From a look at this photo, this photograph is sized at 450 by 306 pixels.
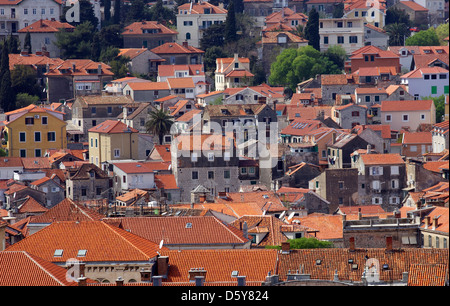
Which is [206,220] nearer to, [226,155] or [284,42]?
[226,155]

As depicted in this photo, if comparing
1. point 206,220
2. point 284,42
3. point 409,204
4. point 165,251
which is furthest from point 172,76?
point 165,251

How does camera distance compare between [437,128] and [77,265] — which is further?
[437,128]

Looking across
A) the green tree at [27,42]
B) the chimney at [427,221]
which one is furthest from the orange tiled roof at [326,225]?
the green tree at [27,42]

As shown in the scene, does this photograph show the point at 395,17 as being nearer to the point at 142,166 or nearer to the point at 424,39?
the point at 424,39

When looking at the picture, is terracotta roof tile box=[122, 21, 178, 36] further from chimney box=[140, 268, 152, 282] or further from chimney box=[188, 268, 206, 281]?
chimney box=[188, 268, 206, 281]

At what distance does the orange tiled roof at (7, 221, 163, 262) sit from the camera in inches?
1080

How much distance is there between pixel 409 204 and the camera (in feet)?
170

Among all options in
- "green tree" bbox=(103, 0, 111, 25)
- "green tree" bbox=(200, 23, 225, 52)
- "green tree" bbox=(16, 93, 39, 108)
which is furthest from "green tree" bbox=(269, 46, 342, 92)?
"green tree" bbox=(16, 93, 39, 108)

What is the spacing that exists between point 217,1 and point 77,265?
248ft

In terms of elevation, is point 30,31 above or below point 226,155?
above

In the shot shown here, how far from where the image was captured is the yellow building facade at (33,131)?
68.1 meters

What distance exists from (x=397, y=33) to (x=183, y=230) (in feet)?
206

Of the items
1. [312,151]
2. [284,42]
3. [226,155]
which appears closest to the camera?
[226,155]

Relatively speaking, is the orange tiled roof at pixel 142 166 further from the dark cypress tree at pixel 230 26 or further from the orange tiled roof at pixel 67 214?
the dark cypress tree at pixel 230 26
